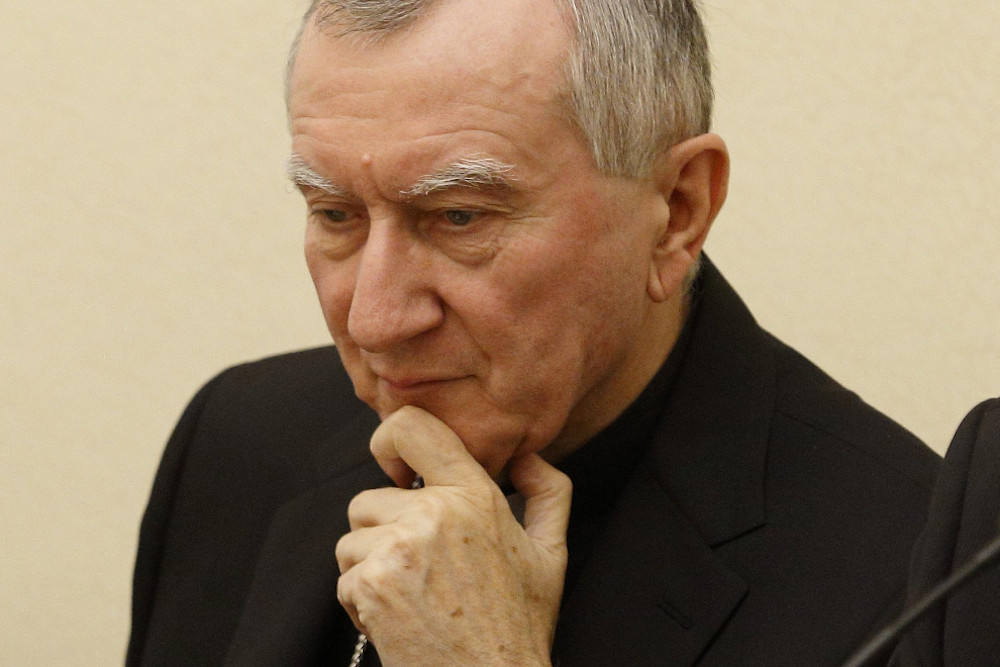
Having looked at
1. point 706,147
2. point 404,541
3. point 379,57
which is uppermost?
Answer: point 379,57

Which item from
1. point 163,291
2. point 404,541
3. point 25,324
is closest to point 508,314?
point 404,541

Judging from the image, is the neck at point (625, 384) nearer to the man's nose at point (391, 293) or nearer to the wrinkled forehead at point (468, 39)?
the man's nose at point (391, 293)

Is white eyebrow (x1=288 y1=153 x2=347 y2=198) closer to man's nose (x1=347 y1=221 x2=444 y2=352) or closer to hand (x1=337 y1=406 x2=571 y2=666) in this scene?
man's nose (x1=347 y1=221 x2=444 y2=352)

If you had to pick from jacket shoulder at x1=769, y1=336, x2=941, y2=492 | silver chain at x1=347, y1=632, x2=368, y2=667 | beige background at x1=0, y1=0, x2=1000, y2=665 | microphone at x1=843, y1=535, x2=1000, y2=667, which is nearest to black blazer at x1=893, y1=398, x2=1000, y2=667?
microphone at x1=843, y1=535, x2=1000, y2=667

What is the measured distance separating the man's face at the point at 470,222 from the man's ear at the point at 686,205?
4 cm

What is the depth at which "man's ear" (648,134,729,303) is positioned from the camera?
160 cm

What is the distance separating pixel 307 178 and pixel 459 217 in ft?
0.67

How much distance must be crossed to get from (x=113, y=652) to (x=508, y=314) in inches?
79.2

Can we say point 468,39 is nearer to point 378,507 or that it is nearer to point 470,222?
point 470,222

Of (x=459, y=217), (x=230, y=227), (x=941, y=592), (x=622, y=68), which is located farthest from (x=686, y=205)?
(x=230, y=227)

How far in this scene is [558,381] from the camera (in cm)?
156

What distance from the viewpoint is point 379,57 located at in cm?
144

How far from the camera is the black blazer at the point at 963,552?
90 centimetres

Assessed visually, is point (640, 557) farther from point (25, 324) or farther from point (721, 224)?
point (25, 324)
